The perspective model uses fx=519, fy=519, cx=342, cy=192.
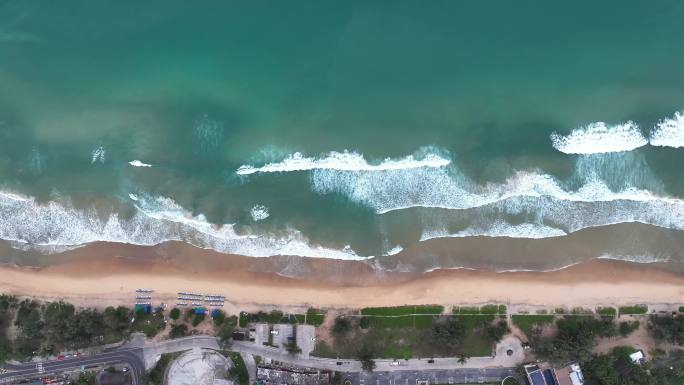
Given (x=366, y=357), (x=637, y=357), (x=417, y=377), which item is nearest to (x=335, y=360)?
(x=366, y=357)

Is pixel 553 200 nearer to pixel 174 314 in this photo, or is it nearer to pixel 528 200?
pixel 528 200

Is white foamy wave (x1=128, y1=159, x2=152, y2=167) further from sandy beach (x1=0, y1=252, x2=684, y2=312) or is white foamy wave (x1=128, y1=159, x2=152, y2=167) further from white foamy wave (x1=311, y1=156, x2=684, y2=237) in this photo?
white foamy wave (x1=311, y1=156, x2=684, y2=237)

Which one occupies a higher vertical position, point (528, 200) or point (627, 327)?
point (528, 200)

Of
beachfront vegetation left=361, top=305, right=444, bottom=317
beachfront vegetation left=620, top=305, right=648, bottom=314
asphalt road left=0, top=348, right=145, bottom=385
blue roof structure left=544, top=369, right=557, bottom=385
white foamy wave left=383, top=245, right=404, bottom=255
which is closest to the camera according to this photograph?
beachfront vegetation left=620, top=305, right=648, bottom=314

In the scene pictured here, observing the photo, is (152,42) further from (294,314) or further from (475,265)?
(475,265)

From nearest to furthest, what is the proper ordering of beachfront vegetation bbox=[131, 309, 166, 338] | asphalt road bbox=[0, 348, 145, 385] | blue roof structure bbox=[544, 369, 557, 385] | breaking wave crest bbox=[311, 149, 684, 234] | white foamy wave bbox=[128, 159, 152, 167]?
breaking wave crest bbox=[311, 149, 684, 234] → blue roof structure bbox=[544, 369, 557, 385] → beachfront vegetation bbox=[131, 309, 166, 338] → white foamy wave bbox=[128, 159, 152, 167] → asphalt road bbox=[0, 348, 145, 385]

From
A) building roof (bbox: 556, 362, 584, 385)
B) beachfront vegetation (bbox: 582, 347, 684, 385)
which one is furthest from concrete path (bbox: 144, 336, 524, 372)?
beachfront vegetation (bbox: 582, 347, 684, 385)

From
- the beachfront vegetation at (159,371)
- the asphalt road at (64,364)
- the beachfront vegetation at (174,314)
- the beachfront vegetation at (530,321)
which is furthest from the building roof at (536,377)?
the asphalt road at (64,364)

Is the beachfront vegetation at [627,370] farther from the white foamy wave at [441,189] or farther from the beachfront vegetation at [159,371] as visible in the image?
the beachfront vegetation at [159,371]
